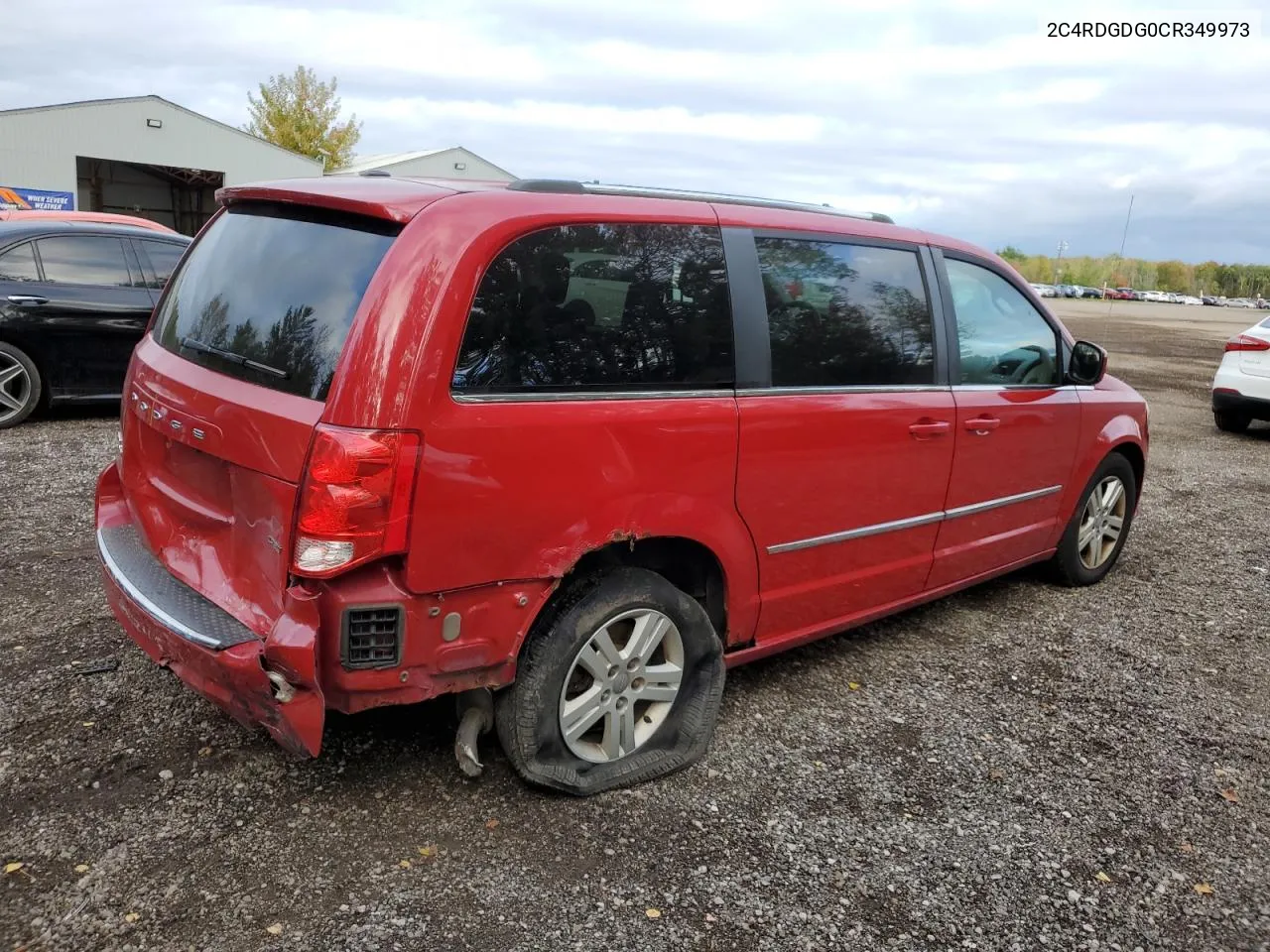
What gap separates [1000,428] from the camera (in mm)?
4316

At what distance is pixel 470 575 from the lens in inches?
105

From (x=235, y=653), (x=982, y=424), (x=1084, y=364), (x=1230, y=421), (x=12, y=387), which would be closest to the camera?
(x=235, y=653)

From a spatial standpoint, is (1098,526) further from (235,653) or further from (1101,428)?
(235,653)

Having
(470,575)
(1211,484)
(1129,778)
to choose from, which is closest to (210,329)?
(470,575)

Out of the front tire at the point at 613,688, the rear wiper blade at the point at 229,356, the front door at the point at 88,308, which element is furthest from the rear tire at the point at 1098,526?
the front door at the point at 88,308

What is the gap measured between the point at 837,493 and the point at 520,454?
1397mm

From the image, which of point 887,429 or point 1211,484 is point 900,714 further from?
point 1211,484

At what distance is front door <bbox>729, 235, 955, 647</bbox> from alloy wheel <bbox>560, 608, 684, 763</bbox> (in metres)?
0.48

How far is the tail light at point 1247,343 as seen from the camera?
10945mm

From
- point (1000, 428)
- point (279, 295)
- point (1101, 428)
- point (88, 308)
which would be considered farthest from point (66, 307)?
point (1101, 428)

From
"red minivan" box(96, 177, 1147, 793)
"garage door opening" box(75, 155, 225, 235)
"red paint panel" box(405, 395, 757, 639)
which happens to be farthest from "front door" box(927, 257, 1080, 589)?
"garage door opening" box(75, 155, 225, 235)

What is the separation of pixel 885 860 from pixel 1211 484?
7129 millimetres

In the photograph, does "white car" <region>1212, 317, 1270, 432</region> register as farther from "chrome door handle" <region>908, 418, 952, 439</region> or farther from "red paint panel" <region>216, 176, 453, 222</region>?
"red paint panel" <region>216, 176, 453, 222</region>

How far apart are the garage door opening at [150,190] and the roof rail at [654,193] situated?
106ft
